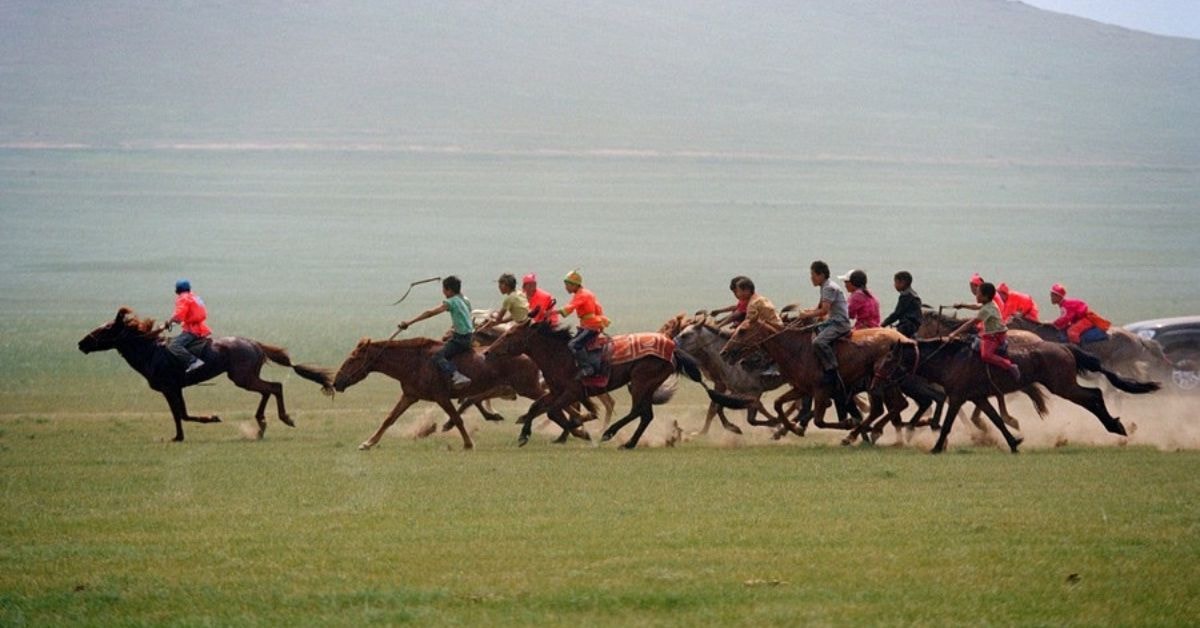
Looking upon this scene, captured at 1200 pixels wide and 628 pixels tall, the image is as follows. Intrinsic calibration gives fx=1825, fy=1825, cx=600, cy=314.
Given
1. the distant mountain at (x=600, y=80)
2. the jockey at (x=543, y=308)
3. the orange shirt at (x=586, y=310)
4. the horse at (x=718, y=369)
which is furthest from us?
the distant mountain at (x=600, y=80)

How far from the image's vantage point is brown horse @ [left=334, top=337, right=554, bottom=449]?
20531 millimetres

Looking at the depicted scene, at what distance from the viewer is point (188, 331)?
2212 centimetres

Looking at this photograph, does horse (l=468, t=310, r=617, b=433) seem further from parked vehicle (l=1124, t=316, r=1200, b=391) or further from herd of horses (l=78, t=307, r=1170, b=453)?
parked vehicle (l=1124, t=316, r=1200, b=391)

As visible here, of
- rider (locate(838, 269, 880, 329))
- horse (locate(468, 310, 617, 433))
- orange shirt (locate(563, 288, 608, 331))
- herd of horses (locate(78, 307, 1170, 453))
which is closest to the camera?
herd of horses (locate(78, 307, 1170, 453))

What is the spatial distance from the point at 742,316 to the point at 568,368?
2243 millimetres

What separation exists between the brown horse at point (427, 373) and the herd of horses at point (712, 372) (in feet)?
0.04

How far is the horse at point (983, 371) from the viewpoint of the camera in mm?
19359

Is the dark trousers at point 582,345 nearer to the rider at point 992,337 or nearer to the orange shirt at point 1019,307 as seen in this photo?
the rider at point 992,337

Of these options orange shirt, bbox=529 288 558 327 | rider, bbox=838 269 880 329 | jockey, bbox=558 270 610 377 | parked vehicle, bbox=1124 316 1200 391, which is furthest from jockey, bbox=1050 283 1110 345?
orange shirt, bbox=529 288 558 327

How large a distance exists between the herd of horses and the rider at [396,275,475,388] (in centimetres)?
11

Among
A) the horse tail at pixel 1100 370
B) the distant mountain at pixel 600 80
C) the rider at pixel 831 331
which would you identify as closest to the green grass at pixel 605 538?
the rider at pixel 831 331

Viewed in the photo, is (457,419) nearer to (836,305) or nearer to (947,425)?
(836,305)

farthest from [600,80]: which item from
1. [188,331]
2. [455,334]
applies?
[455,334]

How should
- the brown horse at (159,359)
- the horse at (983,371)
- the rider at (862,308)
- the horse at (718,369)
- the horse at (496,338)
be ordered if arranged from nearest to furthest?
the horse at (983,371) < the rider at (862,308) < the horse at (496,338) < the brown horse at (159,359) < the horse at (718,369)
